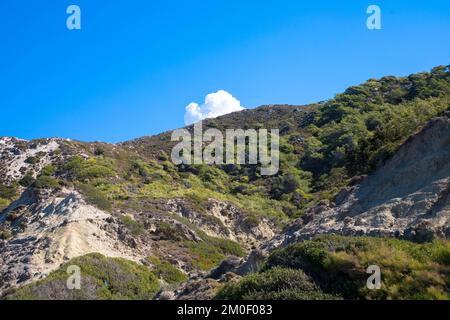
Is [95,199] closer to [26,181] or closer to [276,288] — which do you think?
[26,181]

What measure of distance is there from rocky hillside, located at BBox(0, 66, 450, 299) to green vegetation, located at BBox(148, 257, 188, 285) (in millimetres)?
95

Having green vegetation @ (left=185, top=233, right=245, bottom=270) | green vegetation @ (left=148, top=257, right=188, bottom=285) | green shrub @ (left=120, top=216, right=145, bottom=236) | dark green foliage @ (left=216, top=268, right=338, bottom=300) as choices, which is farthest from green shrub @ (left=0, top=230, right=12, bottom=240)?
dark green foliage @ (left=216, top=268, right=338, bottom=300)

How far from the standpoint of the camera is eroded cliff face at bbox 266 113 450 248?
13141 mm

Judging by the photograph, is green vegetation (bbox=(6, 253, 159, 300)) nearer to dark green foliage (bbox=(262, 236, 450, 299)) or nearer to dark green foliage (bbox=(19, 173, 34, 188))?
dark green foliage (bbox=(262, 236, 450, 299))

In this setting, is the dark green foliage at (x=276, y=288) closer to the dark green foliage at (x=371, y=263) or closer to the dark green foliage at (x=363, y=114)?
the dark green foliage at (x=371, y=263)

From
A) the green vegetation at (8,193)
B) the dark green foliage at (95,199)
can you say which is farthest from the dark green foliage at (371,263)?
the green vegetation at (8,193)

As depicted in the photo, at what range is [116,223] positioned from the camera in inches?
1005

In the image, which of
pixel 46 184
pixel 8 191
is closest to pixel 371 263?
pixel 46 184

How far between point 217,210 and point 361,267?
85.3ft

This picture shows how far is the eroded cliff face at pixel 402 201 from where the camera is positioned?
13.1 metres

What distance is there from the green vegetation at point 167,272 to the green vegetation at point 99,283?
3.11 ft

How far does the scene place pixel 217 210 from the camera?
3591 centimetres

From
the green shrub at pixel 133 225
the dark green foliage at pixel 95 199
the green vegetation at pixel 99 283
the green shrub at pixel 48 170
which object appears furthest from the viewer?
the green shrub at pixel 48 170

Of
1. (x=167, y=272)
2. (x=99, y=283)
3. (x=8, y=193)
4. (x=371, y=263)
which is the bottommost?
(x=167, y=272)
